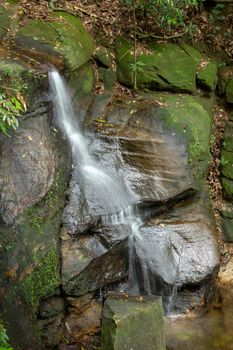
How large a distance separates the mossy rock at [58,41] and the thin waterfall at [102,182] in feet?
1.42

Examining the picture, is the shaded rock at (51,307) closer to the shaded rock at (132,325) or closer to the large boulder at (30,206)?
the large boulder at (30,206)

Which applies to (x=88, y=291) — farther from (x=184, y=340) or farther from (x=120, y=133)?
(x=120, y=133)

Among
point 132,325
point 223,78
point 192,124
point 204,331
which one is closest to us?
point 132,325

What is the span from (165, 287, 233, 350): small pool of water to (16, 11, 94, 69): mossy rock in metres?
4.38

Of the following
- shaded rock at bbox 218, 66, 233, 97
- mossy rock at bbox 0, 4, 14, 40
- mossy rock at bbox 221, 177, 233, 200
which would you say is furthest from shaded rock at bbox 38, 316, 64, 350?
shaded rock at bbox 218, 66, 233, 97

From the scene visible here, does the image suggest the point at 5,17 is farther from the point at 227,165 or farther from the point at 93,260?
the point at 227,165

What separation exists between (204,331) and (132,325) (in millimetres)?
1919

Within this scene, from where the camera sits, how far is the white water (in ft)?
20.1

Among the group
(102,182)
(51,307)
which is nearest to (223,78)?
(102,182)

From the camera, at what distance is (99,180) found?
20.8 feet

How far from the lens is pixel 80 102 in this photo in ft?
23.5

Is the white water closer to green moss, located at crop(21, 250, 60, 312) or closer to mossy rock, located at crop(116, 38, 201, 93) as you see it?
green moss, located at crop(21, 250, 60, 312)

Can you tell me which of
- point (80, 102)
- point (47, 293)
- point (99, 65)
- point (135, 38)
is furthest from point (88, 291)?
point (135, 38)

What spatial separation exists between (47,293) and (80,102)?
3425 millimetres
